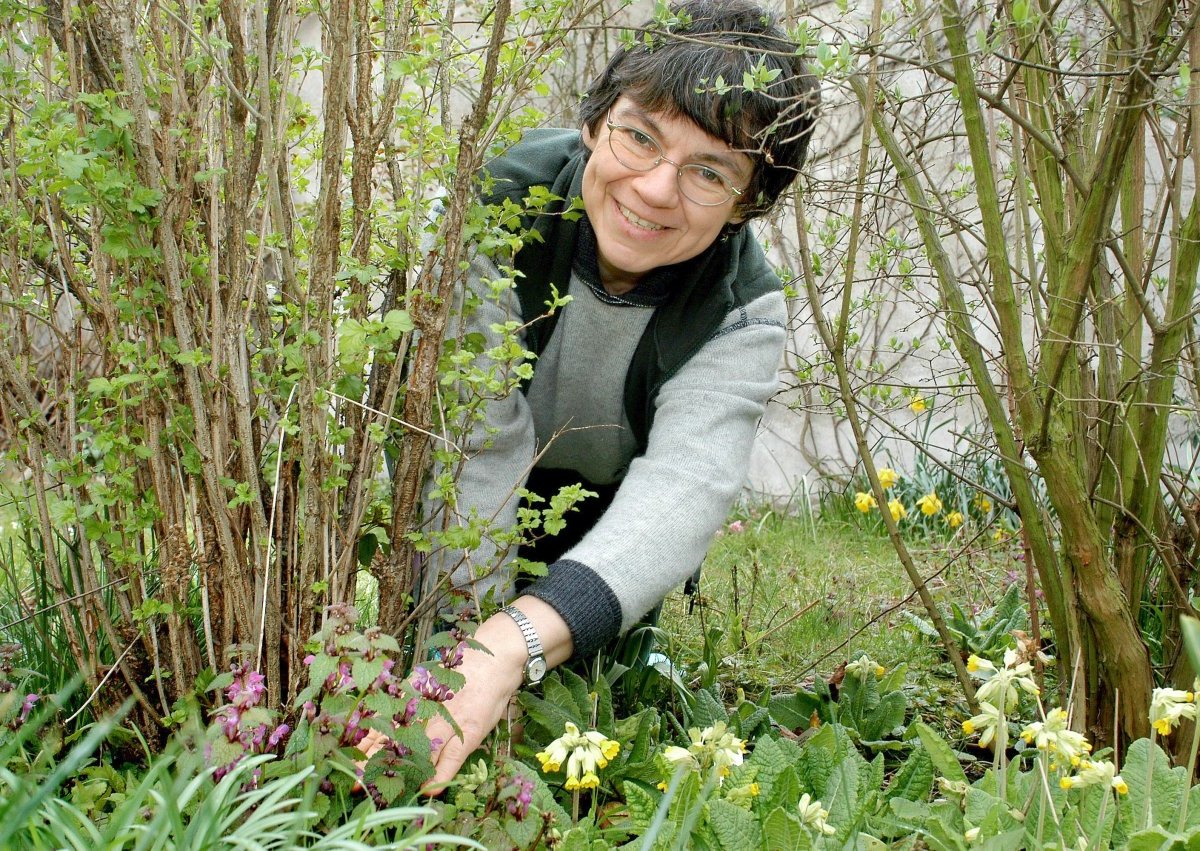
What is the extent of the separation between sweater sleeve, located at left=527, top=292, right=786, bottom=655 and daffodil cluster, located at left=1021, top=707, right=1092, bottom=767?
713mm

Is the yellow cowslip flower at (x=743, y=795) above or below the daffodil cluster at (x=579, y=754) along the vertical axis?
below

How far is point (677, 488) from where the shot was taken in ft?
6.90

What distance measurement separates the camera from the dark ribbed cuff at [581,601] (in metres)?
1.90

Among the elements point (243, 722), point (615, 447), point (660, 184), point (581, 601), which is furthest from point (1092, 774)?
point (615, 447)

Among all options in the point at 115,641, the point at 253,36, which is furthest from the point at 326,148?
the point at 115,641

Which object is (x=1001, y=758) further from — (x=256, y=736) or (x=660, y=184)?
(x=660, y=184)

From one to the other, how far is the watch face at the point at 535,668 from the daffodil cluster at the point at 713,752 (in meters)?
0.34

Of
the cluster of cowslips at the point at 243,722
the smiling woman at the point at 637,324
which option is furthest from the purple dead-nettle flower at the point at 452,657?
the cluster of cowslips at the point at 243,722

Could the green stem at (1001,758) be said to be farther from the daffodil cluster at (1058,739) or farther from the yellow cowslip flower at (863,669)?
the yellow cowslip flower at (863,669)

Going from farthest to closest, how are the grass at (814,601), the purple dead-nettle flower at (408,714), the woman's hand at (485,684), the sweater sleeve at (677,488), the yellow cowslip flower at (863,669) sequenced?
the grass at (814,601) → the yellow cowslip flower at (863,669) → the sweater sleeve at (677,488) → the woman's hand at (485,684) → the purple dead-nettle flower at (408,714)

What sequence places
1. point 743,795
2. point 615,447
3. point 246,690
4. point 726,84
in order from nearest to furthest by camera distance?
point 246,690
point 743,795
point 726,84
point 615,447

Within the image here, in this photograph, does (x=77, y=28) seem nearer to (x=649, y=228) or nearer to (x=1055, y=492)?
(x=649, y=228)

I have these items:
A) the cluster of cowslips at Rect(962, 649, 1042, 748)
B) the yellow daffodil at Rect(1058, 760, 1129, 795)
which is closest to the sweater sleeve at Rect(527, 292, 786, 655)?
the cluster of cowslips at Rect(962, 649, 1042, 748)

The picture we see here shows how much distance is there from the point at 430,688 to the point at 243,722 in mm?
249
